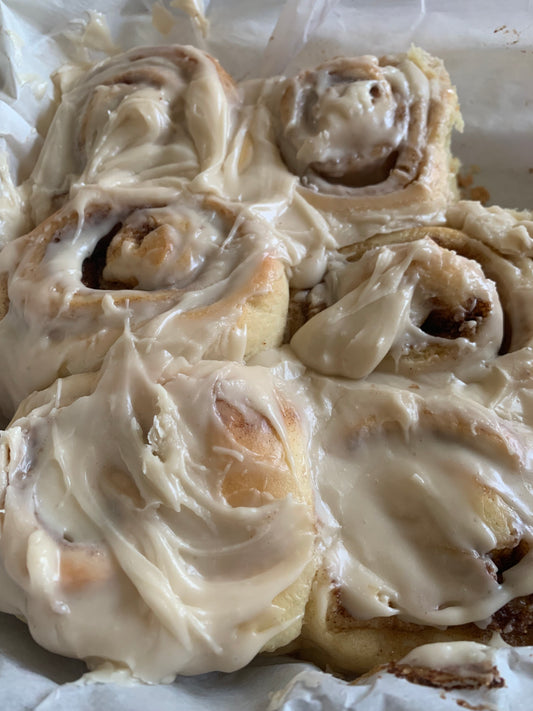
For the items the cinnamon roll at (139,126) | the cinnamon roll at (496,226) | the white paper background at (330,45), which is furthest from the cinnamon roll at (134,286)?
the cinnamon roll at (496,226)

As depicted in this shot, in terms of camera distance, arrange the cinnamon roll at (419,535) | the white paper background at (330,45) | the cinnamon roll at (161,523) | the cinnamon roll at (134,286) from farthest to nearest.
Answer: the white paper background at (330,45), the cinnamon roll at (134,286), the cinnamon roll at (419,535), the cinnamon roll at (161,523)

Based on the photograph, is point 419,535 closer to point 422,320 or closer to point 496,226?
point 422,320

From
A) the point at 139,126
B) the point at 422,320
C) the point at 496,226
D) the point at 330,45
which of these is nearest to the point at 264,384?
the point at 422,320

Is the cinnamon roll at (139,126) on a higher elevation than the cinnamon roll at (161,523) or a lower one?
higher

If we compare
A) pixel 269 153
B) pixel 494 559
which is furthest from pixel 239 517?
pixel 269 153

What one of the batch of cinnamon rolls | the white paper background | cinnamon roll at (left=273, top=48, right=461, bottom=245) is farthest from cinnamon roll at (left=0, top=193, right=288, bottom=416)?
the white paper background

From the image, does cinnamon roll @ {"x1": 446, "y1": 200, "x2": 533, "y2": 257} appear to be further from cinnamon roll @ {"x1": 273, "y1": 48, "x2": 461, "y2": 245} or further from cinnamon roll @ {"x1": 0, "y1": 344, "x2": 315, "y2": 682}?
cinnamon roll @ {"x1": 0, "y1": 344, "x2": 315, "y2": 682}

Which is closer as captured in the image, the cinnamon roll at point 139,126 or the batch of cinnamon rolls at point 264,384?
the batch of cinnamon rolls at point 264,384

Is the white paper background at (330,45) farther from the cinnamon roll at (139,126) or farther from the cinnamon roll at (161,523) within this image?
the cinnamon roll at (161,523)
